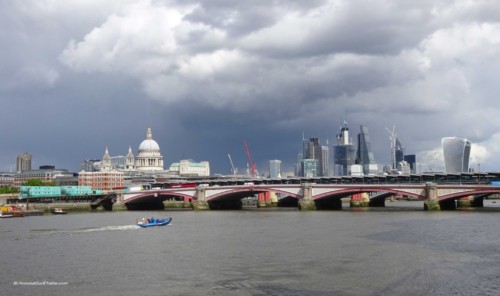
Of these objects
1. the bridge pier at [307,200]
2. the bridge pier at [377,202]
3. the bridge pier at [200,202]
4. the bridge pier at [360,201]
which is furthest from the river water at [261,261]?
the bridge pier at [377,202]

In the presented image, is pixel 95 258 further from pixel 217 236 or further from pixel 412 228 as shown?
pixel 412 228

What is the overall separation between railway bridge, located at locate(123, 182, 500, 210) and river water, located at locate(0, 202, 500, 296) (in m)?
32.3

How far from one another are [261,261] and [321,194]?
73.2 meters

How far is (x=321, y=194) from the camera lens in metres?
116

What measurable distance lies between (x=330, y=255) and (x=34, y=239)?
1339 inches

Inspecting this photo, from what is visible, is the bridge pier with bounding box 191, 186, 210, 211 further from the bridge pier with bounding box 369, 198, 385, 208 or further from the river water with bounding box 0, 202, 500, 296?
the river water with bounding box 0, 202, 500, 296

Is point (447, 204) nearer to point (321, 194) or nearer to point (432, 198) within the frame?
point (432, 198)

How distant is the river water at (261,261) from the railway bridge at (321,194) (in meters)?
32.3

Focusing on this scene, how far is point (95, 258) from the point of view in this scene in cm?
4784

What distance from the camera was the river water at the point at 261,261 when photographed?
34.8 meters

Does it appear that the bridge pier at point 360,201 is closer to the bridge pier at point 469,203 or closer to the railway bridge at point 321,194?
the railway bridge at point 321,194

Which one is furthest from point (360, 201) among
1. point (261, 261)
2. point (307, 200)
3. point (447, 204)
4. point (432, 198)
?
point (261, 261)

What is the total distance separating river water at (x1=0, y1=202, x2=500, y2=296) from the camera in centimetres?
3478

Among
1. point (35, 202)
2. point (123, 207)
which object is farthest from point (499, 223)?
→ point (35, 202)
